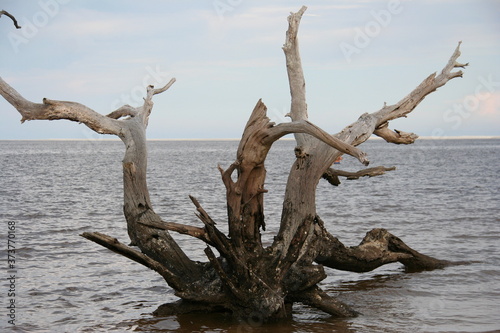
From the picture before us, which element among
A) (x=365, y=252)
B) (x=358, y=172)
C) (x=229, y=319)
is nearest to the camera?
(x=229, y=319)

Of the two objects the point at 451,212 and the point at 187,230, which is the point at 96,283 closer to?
the point at 187,230

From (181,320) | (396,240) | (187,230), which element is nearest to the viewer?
(187,230)

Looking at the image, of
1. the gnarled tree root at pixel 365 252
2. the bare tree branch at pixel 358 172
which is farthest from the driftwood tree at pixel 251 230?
the bare tree branch at pixel 358 172

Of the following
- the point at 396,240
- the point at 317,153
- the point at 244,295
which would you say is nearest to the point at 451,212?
the point at 396,240

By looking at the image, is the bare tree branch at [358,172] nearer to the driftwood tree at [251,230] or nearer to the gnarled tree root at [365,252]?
the driftwood tree at [251,230]

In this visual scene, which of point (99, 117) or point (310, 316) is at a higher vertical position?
point (99, 117)

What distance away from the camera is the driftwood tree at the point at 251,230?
7785 mm

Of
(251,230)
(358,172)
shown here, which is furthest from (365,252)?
(251,230)

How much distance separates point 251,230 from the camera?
327 inches

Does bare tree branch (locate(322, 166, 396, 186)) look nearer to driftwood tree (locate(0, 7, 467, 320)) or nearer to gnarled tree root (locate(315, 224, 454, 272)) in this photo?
driftwood tree (locate(0, 7, 467, 320))

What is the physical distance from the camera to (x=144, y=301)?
9430 mm

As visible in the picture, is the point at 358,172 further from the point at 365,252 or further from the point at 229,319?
the point at 229,319

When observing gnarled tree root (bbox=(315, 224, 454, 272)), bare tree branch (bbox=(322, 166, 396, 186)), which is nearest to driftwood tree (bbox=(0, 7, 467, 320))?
gnarled tree root (bbox=(315, 224, 454, 272))

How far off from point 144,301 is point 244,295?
236 cm
